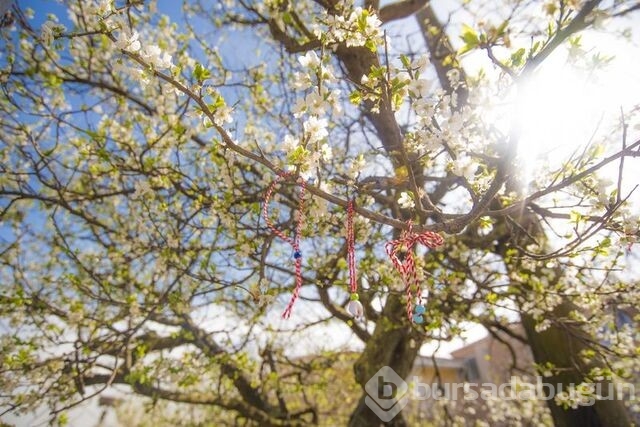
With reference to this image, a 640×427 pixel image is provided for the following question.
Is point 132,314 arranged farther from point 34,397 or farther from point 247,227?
point 247,227

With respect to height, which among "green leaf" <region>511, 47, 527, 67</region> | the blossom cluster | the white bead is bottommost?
the white bead

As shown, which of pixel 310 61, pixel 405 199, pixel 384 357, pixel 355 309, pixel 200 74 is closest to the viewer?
pixel 355 309

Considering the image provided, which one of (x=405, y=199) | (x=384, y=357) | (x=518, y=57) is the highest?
(x=518, y=57)

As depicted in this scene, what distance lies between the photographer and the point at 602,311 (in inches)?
168

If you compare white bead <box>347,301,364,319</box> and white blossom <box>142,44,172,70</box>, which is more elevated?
white blossom <box>142,44,172,70</box>

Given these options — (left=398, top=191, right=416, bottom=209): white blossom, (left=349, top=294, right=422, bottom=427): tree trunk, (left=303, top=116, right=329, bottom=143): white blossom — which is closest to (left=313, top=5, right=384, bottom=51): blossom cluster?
(left=303, top=116, right=329, bottom=143): white blossom

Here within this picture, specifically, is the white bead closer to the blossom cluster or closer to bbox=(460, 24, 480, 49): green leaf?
bbox=(460, 24, 480, 49): green leaf

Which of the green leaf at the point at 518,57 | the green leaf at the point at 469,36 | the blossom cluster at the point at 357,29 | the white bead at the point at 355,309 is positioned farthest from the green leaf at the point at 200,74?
the green leaf at the point at 518,57

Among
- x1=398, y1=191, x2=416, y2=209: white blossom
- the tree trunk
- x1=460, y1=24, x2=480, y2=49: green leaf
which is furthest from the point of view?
the tree trunk

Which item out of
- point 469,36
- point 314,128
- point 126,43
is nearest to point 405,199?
point 314,128

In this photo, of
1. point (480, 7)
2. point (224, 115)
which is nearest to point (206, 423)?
point (224, 115)

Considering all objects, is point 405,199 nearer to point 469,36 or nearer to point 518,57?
point 518,57

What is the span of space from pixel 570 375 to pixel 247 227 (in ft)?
16.4

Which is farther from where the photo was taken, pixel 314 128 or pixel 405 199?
pixel 405 199
